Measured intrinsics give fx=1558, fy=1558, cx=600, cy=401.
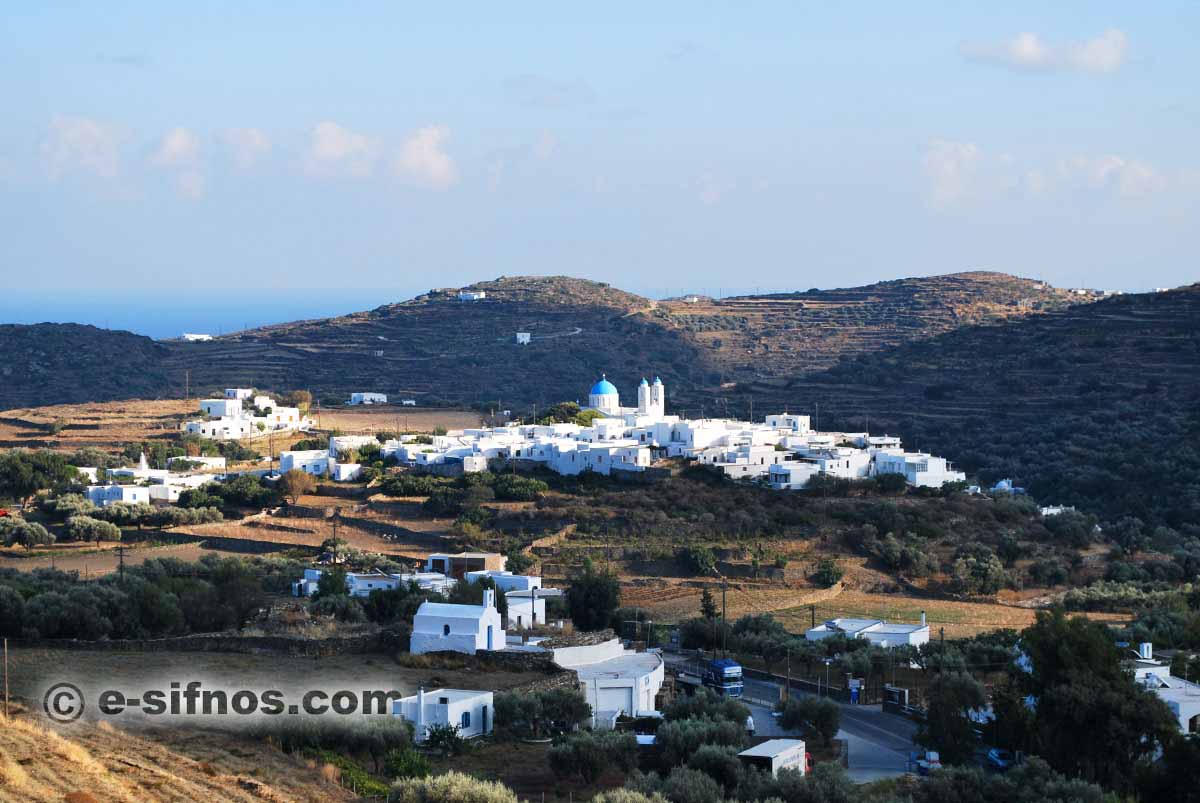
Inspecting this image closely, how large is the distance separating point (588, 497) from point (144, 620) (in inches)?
687

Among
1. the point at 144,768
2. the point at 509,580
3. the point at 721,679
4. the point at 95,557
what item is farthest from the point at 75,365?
the point at 144,768

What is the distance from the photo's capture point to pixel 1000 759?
16.1 meters

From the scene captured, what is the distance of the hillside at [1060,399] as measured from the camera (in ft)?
140

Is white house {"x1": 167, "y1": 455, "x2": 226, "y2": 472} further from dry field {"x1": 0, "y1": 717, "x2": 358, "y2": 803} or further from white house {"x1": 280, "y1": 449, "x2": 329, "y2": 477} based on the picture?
dry field {"x1": 0, "y1": 717, "x2": 358, "y2": 803}

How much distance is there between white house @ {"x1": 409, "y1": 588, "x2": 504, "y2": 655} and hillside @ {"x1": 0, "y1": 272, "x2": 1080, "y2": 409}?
43022mm

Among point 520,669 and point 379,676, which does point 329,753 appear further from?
point 520,669

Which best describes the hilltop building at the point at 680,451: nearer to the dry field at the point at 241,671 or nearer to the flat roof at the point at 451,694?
the dry field at the point at 241,671

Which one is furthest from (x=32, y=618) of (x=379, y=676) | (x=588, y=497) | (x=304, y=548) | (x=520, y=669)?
(x=588, y=497)

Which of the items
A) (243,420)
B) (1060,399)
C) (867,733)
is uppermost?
(1060,399)

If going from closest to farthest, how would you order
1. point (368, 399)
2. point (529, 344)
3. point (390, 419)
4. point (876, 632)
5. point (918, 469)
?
point (876, 632)
point (918, 469)
point (390, 419)
point (368, 399)
point (529, 344)

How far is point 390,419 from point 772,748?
40.6 metres

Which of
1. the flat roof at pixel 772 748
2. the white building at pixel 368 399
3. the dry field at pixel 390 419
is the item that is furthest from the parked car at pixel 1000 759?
the white building at pixel 368 399

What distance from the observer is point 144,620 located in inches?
776

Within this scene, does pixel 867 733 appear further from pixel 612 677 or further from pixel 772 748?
pixel 772 748
